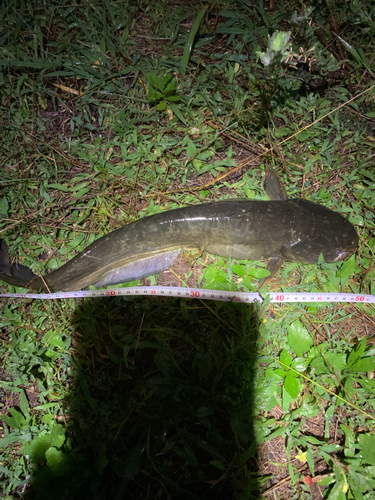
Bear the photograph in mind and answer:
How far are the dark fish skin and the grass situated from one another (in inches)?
7.1

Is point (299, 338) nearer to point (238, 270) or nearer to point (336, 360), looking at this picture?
point (336, 360)

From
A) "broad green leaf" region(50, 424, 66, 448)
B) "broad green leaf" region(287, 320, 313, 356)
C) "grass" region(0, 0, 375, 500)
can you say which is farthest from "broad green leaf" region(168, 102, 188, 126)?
"broad green leaf" region(50, 424, 66, 448)

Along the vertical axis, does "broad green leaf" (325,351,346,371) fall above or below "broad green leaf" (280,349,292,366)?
below

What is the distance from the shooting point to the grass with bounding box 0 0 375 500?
2258mm

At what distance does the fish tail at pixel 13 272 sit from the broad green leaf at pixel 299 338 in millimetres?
2304

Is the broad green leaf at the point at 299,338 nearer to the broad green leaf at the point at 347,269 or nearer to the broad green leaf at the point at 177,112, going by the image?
the broad green leaf at the point at 347,269

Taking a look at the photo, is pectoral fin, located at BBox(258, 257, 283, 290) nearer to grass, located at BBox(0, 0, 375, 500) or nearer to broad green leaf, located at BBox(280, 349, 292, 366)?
grass, located at BBox(0, 0, 375, 500)

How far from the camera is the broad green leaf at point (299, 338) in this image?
8.13 ft

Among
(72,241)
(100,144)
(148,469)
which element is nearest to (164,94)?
(100,144)

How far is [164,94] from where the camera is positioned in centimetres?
325

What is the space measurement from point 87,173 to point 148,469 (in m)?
2.70

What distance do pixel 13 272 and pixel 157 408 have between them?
174cm

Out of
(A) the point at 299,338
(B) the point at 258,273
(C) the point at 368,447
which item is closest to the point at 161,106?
(B) the point at 258,273

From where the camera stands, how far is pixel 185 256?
291cm
